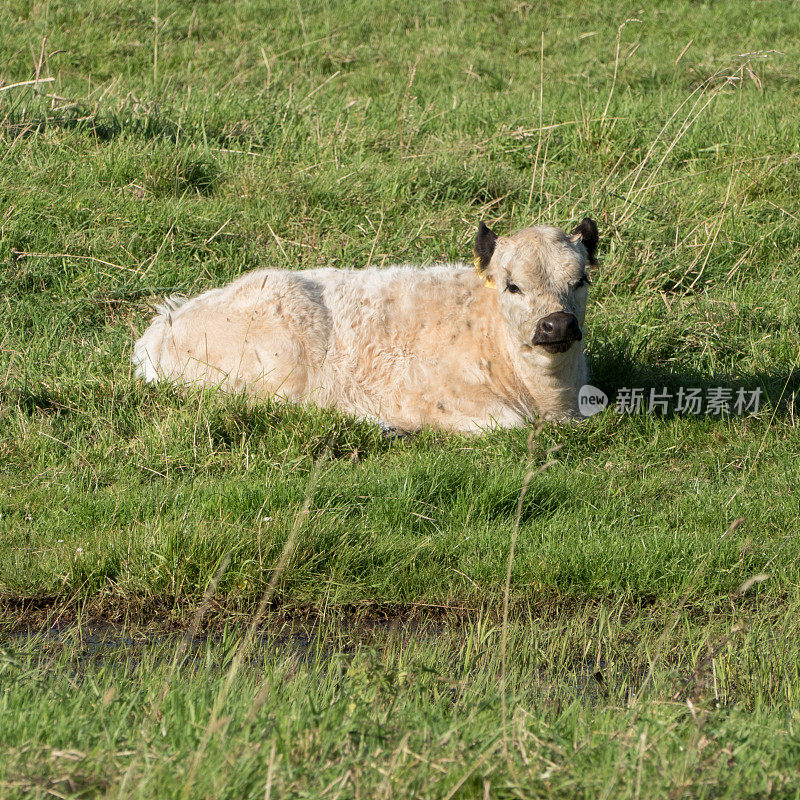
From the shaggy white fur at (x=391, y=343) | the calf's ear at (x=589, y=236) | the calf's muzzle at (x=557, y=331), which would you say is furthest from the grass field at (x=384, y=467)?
the calf's ear at (x=589, y=236)

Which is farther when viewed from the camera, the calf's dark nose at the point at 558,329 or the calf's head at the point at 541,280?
the calf's head at the point at 541,280

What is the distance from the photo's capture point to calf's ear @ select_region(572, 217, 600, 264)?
6883 millimetres

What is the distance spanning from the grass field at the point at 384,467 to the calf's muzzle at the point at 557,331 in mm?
602

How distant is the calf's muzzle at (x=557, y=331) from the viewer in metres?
6.30

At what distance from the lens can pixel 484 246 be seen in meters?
6.93

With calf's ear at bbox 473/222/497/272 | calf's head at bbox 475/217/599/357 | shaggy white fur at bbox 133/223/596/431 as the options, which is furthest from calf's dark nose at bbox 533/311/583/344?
calf's ear at bbox 473/222/497/272

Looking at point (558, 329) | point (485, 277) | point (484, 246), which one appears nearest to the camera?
point (558, 329)

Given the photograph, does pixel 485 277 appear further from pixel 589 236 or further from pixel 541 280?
pixel 589 236

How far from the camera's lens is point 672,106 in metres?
11.5

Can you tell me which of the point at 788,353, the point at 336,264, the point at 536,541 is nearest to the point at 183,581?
the point at 536,541

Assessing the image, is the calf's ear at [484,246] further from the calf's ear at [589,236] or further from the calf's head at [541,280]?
the calf's ear at [589,236]

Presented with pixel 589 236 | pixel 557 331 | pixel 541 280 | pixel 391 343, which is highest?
pixel 589 236

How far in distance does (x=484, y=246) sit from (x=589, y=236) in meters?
0.72

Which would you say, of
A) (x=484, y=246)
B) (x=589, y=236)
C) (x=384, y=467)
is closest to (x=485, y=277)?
(x=484, y=246)
